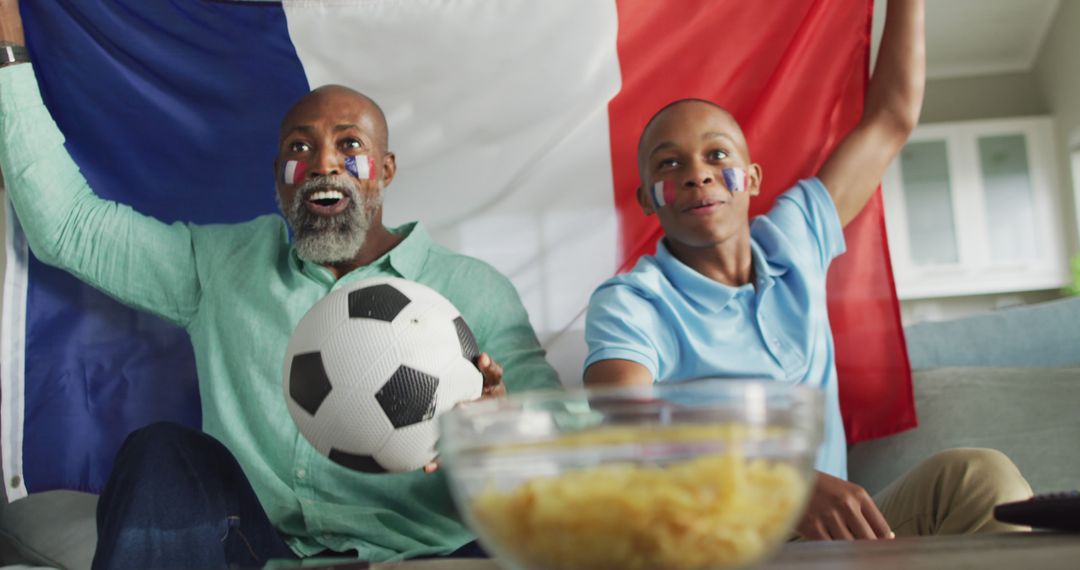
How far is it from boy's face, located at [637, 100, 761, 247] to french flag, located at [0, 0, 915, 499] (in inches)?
9.2

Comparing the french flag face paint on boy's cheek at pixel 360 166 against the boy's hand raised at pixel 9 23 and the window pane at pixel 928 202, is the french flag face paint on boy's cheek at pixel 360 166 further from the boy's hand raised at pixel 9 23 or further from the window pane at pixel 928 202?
the window pane at pixel 928 202

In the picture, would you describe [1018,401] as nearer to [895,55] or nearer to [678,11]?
[895,55]

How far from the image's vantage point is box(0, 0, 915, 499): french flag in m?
1.86

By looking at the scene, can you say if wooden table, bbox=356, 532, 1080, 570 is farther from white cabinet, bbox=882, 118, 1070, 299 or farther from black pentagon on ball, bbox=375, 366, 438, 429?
white cabinet, bbox=882, 118, 1070, 299

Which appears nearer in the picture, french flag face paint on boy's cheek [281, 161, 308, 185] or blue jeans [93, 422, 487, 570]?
blue jeans [93, 422, 487, 570]

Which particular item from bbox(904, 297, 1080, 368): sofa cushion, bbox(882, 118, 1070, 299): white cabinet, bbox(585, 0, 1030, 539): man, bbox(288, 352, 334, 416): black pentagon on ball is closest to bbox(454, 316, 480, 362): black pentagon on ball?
bbox(288, 352, 334, 416): black pentagon on ball

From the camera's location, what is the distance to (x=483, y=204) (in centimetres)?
198

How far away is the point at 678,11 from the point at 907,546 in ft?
4.87

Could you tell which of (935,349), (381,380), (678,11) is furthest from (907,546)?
(678,11)

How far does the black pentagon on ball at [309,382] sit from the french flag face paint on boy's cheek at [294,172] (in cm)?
54

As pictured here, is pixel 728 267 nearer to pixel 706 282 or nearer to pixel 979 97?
pixel 706 282

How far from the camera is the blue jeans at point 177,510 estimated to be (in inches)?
47.8

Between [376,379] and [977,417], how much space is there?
1.05 m

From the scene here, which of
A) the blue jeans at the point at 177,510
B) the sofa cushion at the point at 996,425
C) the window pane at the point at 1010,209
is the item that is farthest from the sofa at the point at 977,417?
the window pane at the point at 1010,209
